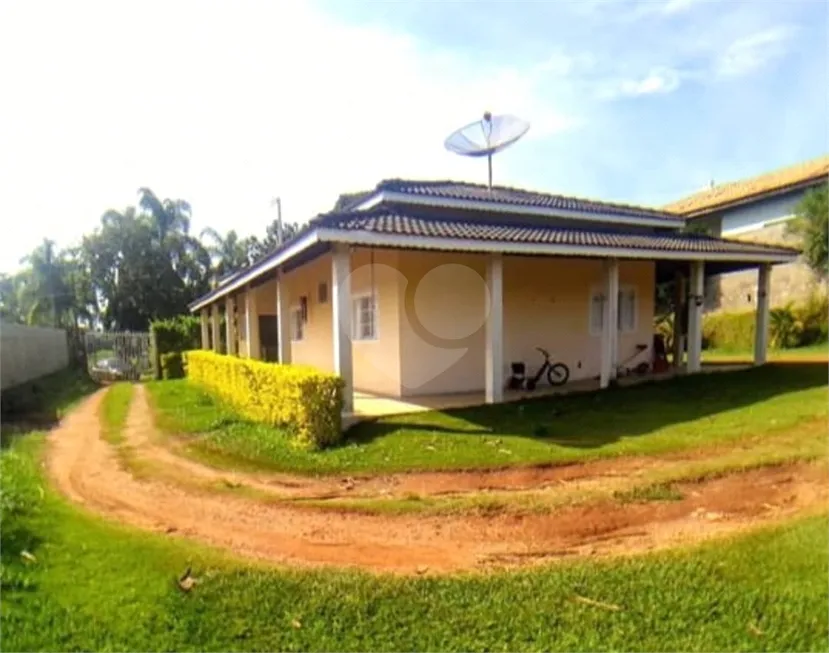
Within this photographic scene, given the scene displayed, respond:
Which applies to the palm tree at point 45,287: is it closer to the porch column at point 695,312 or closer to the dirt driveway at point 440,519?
the dirt driveway at point 440,519

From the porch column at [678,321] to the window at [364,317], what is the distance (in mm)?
8729

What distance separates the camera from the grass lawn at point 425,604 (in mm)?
3117

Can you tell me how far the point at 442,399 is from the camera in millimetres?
10781

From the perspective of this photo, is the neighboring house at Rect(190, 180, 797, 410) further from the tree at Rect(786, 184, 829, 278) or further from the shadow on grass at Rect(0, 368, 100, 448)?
the tree at Rect(786, 184, 829, 278)

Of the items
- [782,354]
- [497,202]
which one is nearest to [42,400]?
[497,202]

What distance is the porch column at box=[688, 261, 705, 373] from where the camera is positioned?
12.6 meters

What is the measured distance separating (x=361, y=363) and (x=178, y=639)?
9665 millimetres

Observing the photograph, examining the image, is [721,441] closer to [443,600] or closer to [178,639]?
[443,600]

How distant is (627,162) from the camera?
29.9 ft

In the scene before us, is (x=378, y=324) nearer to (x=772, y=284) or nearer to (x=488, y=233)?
(x=488, y=233)

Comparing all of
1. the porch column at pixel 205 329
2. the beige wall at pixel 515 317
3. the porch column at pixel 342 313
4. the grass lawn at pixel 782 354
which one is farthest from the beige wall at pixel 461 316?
the porch column at pixel 205 329

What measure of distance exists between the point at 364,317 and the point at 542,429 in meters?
5.79

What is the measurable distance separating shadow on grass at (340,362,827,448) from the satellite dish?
675 cm

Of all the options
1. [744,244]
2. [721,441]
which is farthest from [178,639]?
[744,244]
